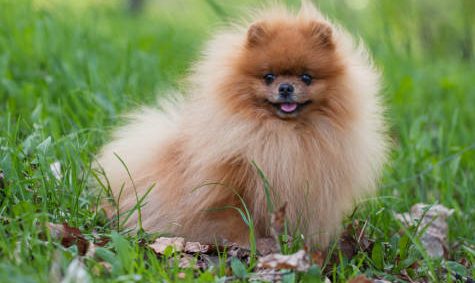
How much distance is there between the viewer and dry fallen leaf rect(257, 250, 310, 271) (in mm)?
3285

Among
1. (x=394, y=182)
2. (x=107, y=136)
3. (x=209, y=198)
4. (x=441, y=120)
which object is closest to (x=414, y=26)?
(x=441, y=120)

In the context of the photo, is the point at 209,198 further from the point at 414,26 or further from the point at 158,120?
the point at 414,26

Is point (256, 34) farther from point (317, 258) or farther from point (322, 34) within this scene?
point (317, 258)

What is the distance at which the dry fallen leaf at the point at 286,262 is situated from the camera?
3285mm

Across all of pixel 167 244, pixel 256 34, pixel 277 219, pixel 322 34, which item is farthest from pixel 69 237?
pixel 322 34

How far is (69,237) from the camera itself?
3449 mm

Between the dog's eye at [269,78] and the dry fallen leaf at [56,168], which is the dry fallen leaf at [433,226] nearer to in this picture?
the dog's eye at [269,78]

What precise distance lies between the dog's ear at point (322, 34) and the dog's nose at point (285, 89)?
317mm

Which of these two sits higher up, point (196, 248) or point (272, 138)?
point (272, 138)

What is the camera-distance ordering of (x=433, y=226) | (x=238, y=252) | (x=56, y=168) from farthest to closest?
1. (x=433, y=226)
2. (x=56, y=168)
3. (x=238, y=252)

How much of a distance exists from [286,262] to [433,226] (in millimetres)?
1844

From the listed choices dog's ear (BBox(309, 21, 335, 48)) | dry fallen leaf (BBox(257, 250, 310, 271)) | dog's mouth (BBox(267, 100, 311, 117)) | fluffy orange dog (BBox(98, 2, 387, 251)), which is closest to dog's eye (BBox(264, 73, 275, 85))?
fluffy orange dog (BBox(98, 2, 387, 251))

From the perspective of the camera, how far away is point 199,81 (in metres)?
4.09

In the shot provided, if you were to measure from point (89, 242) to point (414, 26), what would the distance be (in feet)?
27.2
